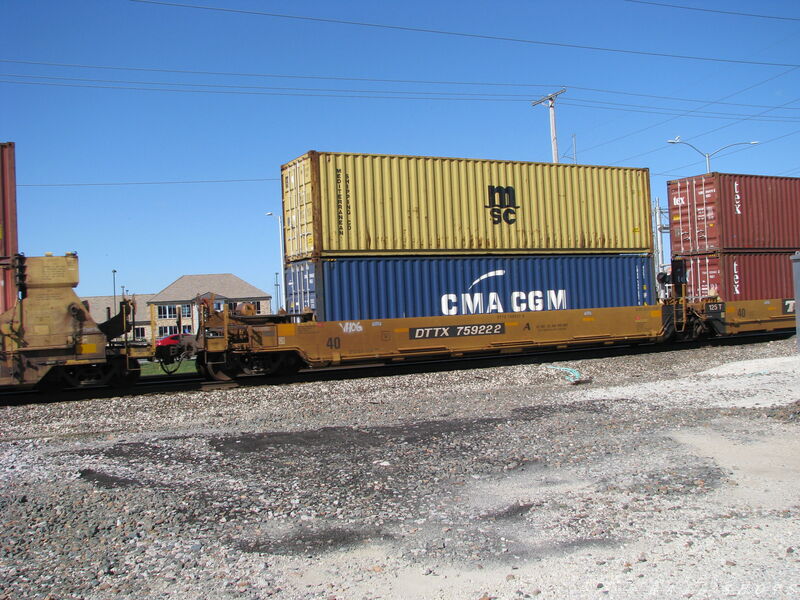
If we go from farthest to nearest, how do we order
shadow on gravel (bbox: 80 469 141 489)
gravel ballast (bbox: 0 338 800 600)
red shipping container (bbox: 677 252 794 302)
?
red shipping container (bbox: 677 252 794 302), shadow on gravel (bbox: 80 469 141 489), gravel ballast (bbox: 0 338 800 600)

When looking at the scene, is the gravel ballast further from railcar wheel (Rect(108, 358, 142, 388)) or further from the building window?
the building window

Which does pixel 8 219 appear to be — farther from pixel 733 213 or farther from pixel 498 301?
pixel 733 213

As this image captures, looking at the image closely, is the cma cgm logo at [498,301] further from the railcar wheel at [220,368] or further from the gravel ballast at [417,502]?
the gravel ballast at [417,502]

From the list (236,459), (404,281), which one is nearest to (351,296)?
(404,281)

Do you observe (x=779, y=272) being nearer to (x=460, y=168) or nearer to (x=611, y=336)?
(x=611, y=336)

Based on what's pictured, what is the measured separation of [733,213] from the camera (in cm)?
1875

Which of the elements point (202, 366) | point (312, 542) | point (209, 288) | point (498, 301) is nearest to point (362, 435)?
point (312, 542)

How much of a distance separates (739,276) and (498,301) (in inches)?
315

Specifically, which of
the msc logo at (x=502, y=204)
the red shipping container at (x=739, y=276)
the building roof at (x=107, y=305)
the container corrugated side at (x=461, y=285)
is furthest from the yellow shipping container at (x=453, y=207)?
the building roof at (x=107, y=305)

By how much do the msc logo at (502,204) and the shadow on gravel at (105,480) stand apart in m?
10.9

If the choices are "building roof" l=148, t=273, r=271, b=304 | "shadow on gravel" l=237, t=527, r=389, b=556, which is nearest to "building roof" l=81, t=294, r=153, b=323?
"building roof" l=148, t=273, r=271, b=304

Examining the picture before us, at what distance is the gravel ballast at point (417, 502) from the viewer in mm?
3785

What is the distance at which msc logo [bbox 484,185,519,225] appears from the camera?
603 inches

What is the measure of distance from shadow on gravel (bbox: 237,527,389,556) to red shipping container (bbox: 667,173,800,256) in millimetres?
16678
